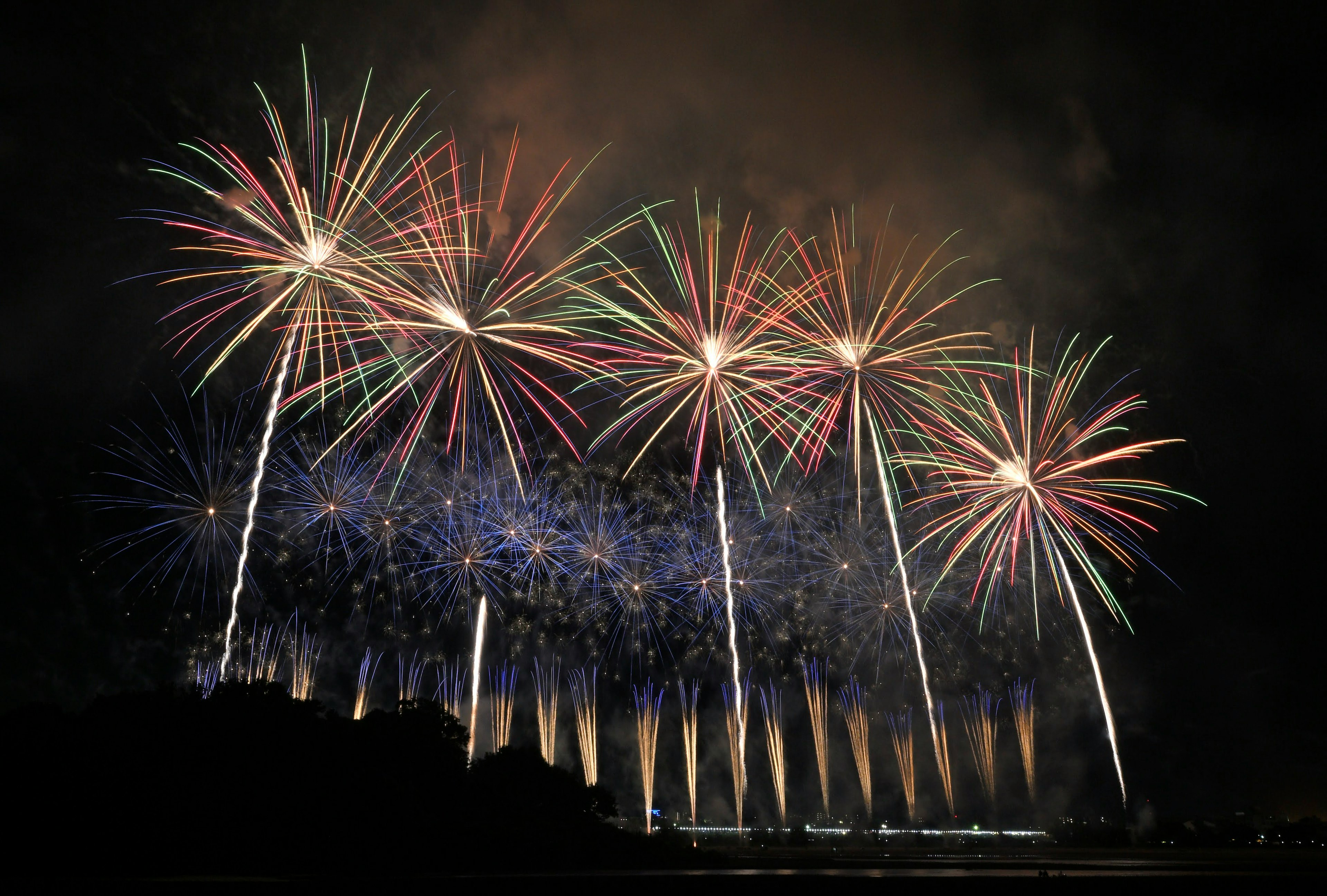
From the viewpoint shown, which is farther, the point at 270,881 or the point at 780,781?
the point at 780,781

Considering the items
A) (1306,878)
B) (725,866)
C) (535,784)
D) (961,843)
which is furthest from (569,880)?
(961,843)

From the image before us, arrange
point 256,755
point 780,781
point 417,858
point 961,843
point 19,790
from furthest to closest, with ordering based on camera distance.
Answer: point 961,843 → point 780,781 → point 256,755 → point 417,858 → point 19,790

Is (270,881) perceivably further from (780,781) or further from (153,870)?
(780,781)

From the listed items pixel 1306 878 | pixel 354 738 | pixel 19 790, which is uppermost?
pixel 354 738

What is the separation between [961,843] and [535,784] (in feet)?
148

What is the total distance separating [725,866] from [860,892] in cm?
1253

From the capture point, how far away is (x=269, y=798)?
119 feet

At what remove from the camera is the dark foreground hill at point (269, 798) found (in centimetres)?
3266

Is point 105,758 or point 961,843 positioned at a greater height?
point 105,758

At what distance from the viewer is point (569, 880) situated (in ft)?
98.9

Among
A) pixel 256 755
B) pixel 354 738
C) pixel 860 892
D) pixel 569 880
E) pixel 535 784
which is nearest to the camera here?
pixel 860 892

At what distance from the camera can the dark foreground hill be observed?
Answer: 3266cm

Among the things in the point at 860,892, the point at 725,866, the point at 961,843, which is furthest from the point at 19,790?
the point at 961,843

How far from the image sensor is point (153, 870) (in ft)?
105
